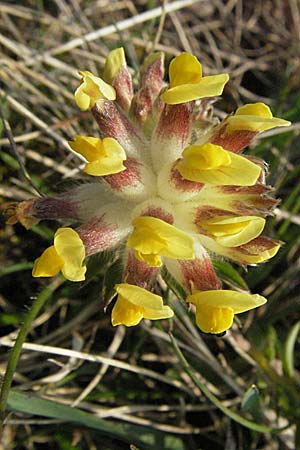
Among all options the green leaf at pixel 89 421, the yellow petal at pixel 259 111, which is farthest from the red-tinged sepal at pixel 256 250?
the green leaf at pixel 89 421

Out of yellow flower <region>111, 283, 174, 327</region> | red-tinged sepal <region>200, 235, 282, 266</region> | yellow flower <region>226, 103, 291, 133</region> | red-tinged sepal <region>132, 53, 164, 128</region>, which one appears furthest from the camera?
red-tinged sepal <region>132, 53, 164, 128</region>

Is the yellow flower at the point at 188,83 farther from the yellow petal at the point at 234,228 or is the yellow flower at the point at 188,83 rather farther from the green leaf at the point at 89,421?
the green leaf at the point at 89,421

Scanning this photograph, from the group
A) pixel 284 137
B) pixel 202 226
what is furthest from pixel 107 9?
pixel 202 226

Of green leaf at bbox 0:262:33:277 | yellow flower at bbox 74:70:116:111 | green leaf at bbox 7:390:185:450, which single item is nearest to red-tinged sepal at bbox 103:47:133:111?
yellow flower at bbox 74:70:116:111

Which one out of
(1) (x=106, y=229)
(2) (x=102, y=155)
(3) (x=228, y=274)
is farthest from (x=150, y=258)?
(3) (x=228, y=274)

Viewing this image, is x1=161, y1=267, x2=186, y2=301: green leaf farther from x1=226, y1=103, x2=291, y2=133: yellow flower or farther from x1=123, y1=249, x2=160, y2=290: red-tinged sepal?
x1=226, y1=103, x2=291, y2=133: yellow flower

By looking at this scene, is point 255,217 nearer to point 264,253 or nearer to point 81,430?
point 264,253

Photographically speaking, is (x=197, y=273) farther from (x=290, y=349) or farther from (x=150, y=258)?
(x=290, y=349)
